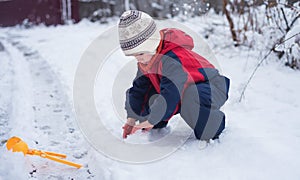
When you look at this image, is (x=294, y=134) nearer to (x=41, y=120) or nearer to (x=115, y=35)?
(x=41, y=120)

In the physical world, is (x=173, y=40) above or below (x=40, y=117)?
above

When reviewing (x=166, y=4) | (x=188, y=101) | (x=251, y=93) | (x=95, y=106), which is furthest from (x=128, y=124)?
(x=166, y=4)

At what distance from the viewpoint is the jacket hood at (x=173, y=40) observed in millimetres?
1929

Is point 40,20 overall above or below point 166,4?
below

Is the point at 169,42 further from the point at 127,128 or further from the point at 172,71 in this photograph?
the point at 127,128

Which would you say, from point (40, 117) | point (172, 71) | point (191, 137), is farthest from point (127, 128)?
point (40, 117)

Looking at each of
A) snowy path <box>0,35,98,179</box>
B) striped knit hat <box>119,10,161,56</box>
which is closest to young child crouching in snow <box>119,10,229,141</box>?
striped knit hat <box>119,10,161,56</box>

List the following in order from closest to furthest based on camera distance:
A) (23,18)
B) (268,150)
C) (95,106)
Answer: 1. (268,150)
2. (95,106)
3. (23,18)

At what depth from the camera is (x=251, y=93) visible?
2777 millimetres

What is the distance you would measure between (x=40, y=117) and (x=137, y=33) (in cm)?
114

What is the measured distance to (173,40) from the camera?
6.40 ft

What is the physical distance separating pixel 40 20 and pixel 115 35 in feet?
11.4

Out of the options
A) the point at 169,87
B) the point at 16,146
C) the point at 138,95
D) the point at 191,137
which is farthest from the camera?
the point at 138,95

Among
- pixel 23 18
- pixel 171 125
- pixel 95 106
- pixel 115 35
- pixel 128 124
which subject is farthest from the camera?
pixel 23 18
